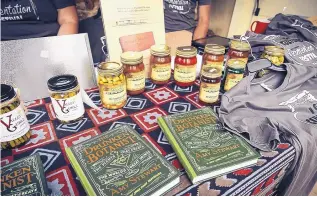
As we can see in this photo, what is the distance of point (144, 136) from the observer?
1.90 ft

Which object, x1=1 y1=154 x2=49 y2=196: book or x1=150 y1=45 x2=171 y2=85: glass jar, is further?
x1=150 y1=45 x2=171 y2=85: glass jar

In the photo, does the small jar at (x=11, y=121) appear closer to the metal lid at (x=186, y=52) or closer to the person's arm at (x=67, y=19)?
the metal lid at (x=186, y=52)

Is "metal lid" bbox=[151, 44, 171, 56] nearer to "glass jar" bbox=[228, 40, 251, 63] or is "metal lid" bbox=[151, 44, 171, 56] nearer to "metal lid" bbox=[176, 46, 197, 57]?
"metal lid" bbox=[176, 46, 197, 57]

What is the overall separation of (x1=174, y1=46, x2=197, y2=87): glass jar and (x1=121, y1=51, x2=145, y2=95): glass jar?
14 centimetres

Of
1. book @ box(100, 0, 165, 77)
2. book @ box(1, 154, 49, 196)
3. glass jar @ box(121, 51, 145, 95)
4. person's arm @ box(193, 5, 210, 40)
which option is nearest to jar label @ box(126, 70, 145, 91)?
glass jar @ box(121, 51, 145, 95)

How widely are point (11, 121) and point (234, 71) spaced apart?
0.64m

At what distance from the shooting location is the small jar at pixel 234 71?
715mm

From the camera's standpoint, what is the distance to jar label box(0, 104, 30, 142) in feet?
1.59

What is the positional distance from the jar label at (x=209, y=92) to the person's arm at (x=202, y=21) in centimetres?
107

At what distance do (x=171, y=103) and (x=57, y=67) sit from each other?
1.28 ft

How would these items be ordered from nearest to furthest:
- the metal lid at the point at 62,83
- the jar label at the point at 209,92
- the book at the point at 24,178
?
the book at the point at 24,178
the metal lid at the point at 62,83
the jar label at the point at 209,92

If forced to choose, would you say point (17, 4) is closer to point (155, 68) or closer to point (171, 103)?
point (155, 68)

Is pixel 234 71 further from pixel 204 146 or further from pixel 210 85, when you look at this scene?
pixel 204 146

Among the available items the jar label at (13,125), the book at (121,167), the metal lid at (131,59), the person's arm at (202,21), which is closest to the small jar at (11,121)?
the jar label at (13,125)
